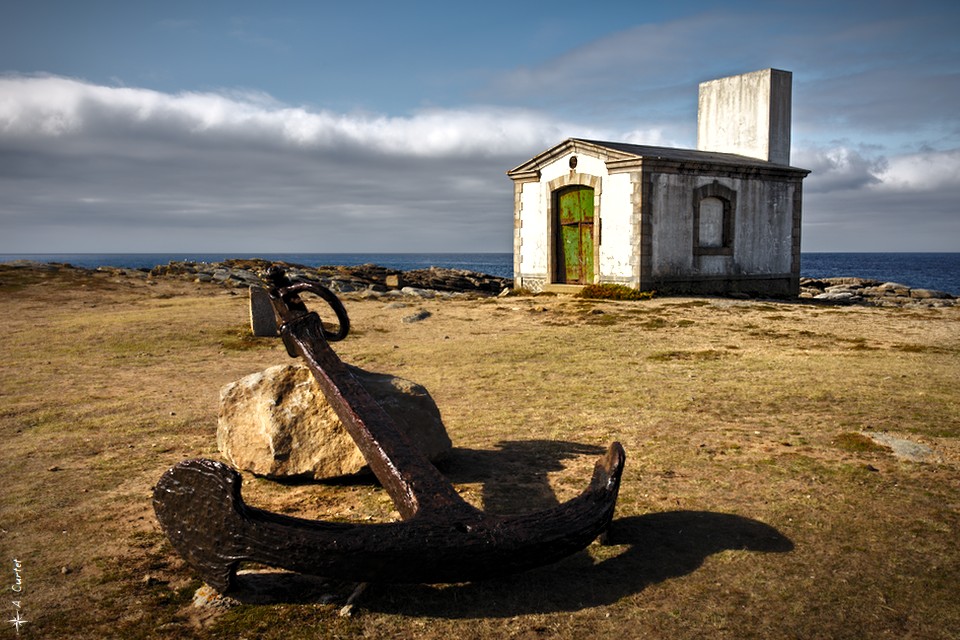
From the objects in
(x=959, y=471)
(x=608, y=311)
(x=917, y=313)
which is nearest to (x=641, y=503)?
(x=959, y=471)

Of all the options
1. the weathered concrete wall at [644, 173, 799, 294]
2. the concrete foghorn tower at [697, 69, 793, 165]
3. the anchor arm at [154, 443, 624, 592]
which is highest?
the concrete foghorn tower at [697, 69, 793, 165]

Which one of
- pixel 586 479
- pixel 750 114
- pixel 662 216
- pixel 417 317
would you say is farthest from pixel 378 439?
pixel 750 114

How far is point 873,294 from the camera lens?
2692cm

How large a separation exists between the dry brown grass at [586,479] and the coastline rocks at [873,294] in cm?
Answer: 1068

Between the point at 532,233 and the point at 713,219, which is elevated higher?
the point at 713,219

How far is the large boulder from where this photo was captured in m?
4.31

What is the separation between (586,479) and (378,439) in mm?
1746

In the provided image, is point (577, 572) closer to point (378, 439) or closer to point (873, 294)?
point (378, 439)

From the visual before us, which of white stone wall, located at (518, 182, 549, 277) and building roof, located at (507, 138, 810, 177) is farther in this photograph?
white stone wall, located at (518, 182, 549, 277)

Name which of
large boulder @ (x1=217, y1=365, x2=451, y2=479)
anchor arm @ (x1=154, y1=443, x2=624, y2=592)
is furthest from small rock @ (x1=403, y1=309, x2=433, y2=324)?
anchor arm @ (x1=154, y1=443, x2=624, y2=592)

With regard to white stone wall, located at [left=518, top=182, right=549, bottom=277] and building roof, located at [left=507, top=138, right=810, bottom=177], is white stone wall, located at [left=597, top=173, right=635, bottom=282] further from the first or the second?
white stone wall, located at [left=518, top=182, right=549, bottom=277]

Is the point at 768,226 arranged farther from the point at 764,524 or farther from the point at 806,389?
the point at 764,524

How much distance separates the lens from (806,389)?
267 inches

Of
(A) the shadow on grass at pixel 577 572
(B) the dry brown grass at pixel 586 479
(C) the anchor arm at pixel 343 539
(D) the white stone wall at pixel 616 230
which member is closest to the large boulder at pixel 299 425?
(B) the dry brown grass at pixel 586 479
